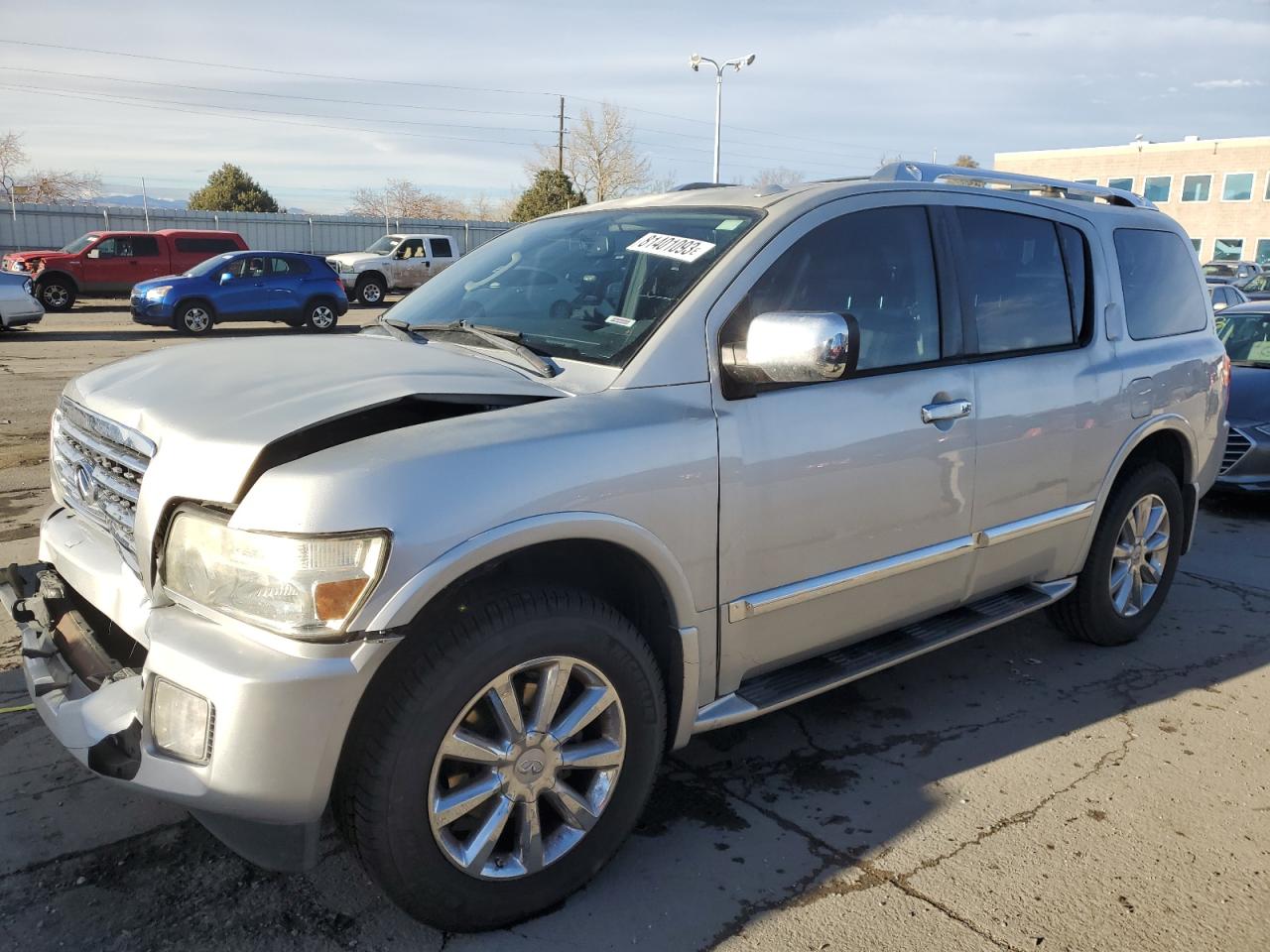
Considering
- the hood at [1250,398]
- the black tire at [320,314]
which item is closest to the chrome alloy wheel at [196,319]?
the black tire at [320,314]

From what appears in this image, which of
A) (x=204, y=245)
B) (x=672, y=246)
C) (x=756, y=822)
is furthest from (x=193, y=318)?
(x=756, y=822)

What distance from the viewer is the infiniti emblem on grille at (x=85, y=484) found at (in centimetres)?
280

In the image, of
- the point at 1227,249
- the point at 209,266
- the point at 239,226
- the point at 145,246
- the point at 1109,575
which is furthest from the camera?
the point at 1227,249

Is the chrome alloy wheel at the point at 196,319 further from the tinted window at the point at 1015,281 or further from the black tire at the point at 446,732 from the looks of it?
the black tire at the point at 446,732

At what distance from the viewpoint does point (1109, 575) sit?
445 centimetres

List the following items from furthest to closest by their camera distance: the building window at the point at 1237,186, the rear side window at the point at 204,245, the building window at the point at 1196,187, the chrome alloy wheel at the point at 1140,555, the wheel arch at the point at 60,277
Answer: the building window at the point at 1196,187 < the building window at the point at 1237,186 < the rear side window at the point at 204,245 < the wheel arch at the point at 60,277 < the chrome alloy wheel at the point at 1140,555

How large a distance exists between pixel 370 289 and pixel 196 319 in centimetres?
792

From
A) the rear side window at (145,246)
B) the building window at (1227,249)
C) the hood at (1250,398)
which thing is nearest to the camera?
the hood at (1250,398)

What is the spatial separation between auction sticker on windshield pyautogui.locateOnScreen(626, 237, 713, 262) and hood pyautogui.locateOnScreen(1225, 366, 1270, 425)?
220 inches

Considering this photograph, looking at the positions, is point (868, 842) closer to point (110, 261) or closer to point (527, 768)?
point (527, 768)

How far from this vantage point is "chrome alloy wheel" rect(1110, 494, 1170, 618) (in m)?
4.53

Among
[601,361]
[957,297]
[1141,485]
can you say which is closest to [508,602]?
[601,361]

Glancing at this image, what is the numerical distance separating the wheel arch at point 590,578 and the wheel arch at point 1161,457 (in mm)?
2256

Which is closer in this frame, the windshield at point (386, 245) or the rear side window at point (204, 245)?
the rear side window at point (204, 245)
